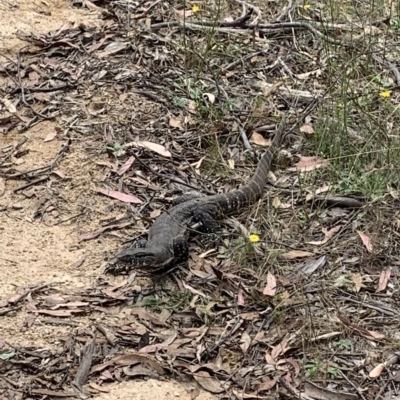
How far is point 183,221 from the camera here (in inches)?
207

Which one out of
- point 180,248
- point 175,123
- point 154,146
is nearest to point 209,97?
point 175,123

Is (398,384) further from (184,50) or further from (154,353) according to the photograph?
(184,50)

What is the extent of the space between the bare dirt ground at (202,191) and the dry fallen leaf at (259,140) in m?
0.03

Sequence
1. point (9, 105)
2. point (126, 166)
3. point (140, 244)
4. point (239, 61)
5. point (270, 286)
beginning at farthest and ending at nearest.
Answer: point (239, 61), point (9, 105), point (126, 166), point (140, 244), point (270, 286)

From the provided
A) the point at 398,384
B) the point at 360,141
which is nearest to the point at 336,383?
the point at 398,384

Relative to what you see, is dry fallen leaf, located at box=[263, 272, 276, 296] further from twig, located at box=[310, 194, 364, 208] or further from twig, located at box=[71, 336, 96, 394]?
twig, located at box=[71, 336, 96, 394]

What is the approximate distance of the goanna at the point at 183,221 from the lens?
16.0 ft

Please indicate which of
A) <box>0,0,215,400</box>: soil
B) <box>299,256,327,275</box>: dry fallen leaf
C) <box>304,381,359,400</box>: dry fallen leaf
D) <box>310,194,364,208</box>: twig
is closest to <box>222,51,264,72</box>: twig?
<box>0,0,215,400</box>: soil

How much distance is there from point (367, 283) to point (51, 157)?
2325mm

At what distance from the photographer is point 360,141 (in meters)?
5.77

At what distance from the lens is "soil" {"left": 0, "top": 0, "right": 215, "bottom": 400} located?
4.42m

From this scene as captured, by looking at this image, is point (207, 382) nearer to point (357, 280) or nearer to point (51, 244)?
point (357, 280)

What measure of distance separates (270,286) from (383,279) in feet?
2.14

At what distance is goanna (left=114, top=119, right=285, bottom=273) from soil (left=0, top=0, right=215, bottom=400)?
25 cm
